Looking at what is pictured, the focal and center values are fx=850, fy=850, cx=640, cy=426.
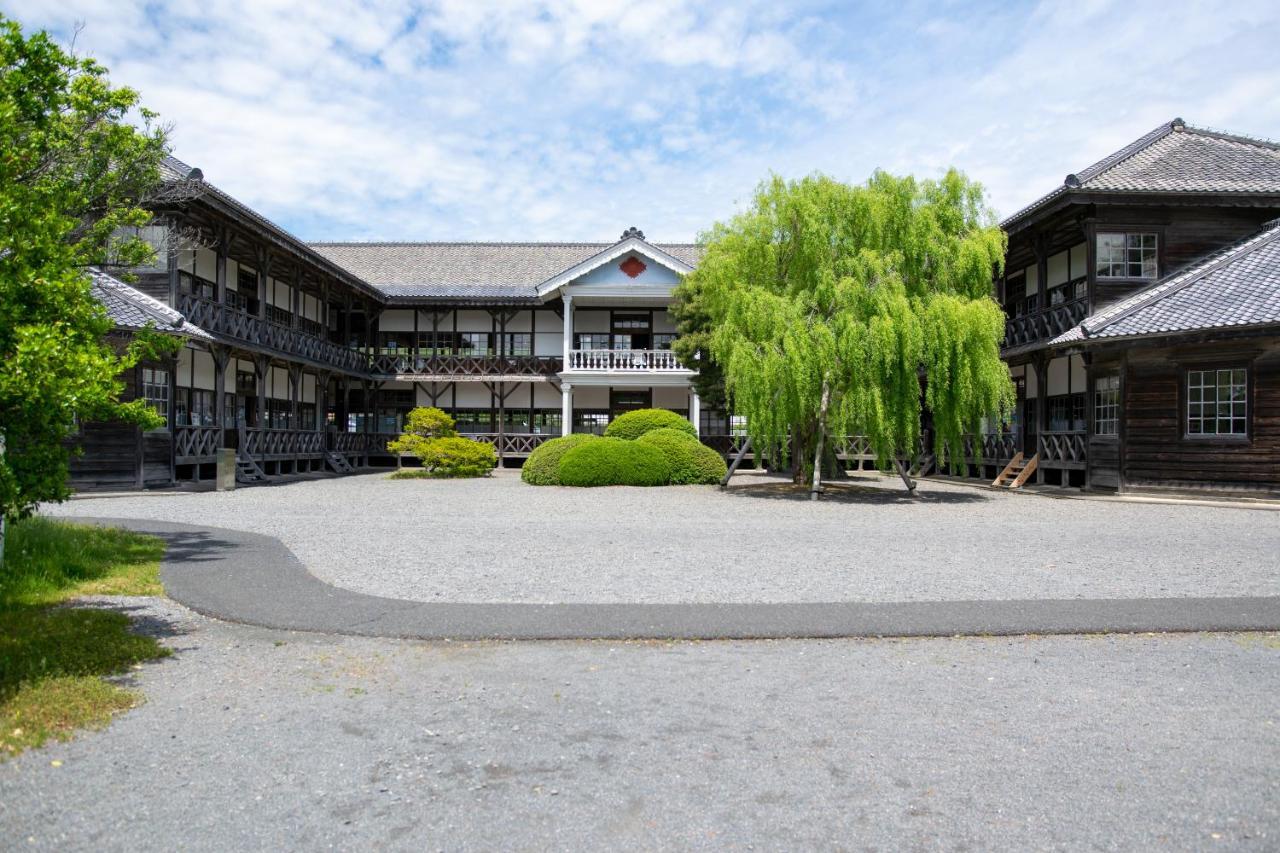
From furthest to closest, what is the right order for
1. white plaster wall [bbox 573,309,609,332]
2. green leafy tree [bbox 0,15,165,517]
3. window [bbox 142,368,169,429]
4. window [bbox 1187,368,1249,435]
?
white plaster wall [bbox 573,309,609,332] → window [bbox 142,368,169,429] → window [bbox 1187,368,1249,435] → green leafy tree [bbox 0,15,165,517]

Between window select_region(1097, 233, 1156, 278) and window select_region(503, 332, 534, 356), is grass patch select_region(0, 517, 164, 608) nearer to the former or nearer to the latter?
window select_region(1097, 233, 1156, 278)

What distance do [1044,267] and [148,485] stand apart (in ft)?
78.0

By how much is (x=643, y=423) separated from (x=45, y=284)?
20.4 m

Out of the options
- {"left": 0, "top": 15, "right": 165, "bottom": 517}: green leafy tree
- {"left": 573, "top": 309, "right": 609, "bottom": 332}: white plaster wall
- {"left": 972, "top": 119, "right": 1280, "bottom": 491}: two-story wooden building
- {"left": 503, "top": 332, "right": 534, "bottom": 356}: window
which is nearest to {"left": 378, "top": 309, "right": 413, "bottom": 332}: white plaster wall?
{"left": 503, "top": 332, "right": 534, "bottom": 356}: window

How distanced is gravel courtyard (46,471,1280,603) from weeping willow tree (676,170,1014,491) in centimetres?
198

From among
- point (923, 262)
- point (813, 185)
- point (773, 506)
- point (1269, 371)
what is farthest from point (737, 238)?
point (1269, 371)

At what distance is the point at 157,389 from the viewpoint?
20906mm

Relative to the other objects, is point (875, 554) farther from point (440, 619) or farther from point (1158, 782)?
point (1158, 782)

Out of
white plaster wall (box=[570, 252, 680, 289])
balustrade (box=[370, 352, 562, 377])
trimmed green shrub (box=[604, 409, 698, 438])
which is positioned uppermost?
white plaster wall (box=[570, 252, 680, 289])

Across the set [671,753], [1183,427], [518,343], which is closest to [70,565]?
[671,753]

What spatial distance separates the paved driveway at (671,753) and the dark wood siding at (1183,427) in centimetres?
1494

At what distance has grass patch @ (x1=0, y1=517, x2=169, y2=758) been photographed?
14.9 ft

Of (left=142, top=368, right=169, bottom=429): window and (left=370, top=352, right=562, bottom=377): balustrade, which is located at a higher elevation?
(left=370, top=352, right=562, bottom=377): balustrade

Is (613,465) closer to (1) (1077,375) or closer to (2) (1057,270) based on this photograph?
(1) (1077,375)
